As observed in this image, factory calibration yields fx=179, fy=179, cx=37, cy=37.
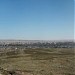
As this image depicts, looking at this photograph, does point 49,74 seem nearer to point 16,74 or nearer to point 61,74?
point 61,74

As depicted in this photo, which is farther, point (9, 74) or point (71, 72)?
point (71, 72)

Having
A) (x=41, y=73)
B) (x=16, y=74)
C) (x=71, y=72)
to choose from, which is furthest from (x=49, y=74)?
(x=16, y=74)

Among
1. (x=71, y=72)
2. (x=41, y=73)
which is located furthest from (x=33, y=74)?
(x=71, y=72)

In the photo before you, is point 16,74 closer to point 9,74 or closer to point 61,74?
point 9,74

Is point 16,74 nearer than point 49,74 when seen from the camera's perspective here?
Yes

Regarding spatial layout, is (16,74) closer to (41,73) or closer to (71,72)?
(41,73)

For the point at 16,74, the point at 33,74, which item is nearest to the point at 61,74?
the point at 33,74

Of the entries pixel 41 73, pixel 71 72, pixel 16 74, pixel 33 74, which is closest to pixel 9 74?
pixel 16 74
